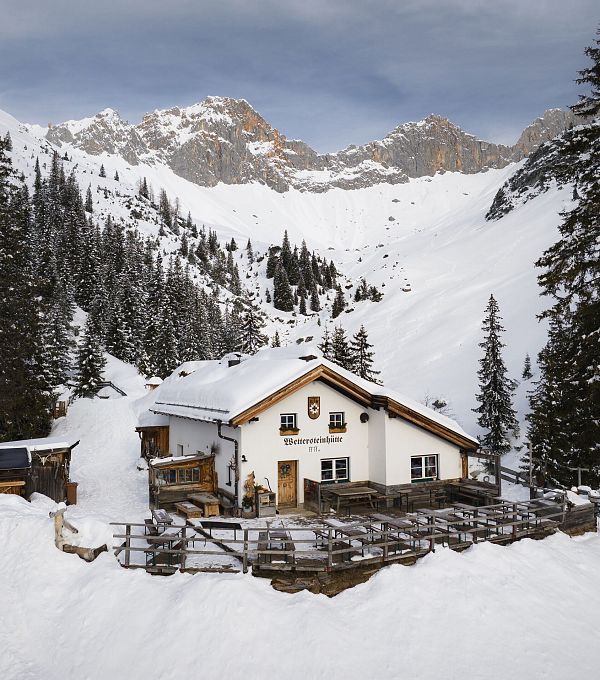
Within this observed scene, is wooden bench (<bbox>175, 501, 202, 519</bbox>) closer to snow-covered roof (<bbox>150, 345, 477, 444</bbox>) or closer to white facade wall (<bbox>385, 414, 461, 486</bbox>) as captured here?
snow-covered roof (<bbox>150, 345, 477, 444</bbox>)

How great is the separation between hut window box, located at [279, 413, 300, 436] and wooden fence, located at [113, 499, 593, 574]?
4.54 m

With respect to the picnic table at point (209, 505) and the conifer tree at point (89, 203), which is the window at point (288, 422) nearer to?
the picnic table at point (209, 505)

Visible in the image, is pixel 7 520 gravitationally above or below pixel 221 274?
below

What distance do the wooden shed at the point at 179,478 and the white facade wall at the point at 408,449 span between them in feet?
24.1

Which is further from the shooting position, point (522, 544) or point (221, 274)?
point (221, 274)

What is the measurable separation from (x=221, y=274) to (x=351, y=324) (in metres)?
60.4

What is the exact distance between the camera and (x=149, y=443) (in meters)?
31.2

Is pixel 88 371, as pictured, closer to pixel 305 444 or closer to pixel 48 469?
pixel 48 469

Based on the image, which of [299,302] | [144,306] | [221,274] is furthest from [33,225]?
[299,302]

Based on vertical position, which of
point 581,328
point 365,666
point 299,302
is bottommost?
point 365,666

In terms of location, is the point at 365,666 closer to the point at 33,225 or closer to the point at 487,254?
the point at 487,254

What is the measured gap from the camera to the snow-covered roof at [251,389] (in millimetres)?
20594

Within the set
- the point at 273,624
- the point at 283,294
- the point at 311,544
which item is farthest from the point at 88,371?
the point at 283,294

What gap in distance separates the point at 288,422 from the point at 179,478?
5.19 m
